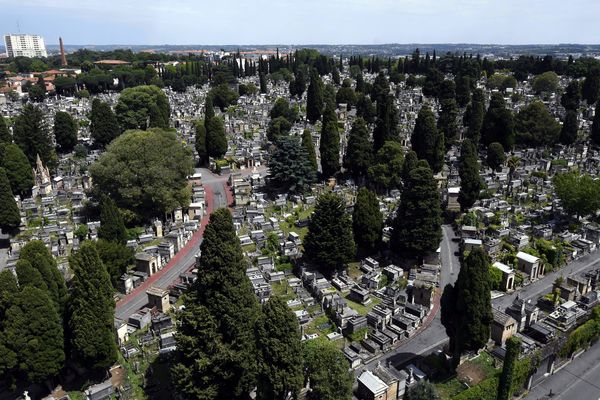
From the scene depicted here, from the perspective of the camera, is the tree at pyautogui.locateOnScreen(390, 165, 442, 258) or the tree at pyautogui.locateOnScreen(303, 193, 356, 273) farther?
the tree at pyautogui.locateOnScreen(390, 165, 442, 258)

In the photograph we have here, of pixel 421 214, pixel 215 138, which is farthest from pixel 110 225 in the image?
pixel 215 138

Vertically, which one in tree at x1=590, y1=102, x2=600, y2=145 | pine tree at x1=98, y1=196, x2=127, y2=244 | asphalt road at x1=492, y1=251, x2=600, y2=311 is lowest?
asphalt road at x1=492, y1=251, x2=600, y2=311

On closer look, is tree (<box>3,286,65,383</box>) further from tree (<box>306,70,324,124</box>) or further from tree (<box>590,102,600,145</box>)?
tree (<box>590,102,600,145</box>)

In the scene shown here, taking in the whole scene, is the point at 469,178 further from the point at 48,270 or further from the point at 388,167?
the point at 48,270

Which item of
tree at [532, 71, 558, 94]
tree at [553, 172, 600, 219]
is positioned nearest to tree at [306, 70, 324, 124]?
tree at [553, 172, 600, 219]

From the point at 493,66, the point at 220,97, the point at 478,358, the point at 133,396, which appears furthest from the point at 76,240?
the point at 493,66

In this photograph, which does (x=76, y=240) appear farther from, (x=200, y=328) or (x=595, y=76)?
(x=595, y=76)
